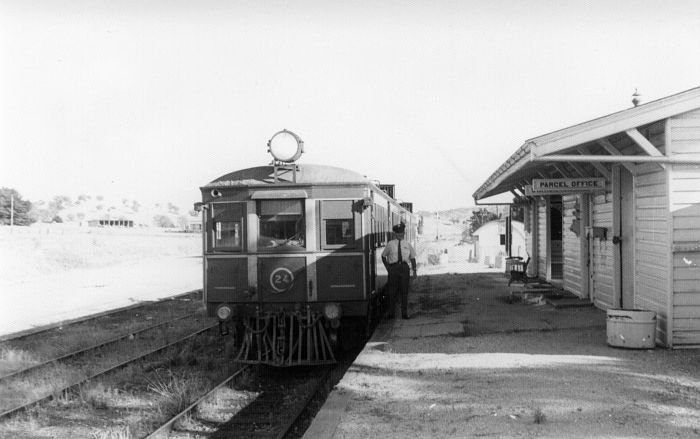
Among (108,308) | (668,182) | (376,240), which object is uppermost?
(668,182)

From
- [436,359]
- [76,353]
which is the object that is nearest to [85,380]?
[76,353]

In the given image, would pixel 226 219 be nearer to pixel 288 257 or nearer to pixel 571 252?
pixel 288 257

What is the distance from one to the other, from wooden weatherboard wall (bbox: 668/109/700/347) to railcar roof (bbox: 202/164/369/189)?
13.1 ft

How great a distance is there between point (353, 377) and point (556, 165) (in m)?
7.68

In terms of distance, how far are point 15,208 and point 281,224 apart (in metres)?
72.5

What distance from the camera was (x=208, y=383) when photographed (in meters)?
9.43

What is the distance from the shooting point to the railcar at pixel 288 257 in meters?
9.51

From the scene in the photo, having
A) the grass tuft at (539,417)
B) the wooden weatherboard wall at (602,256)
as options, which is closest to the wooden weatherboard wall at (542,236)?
the wooden weatherboard wall at (602,256)

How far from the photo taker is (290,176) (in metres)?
9.78

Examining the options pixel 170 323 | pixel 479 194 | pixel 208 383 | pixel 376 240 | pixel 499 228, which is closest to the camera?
pixel 208 383

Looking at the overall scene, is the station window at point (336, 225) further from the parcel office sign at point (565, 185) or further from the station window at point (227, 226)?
the parcel office sign at point (565, 185)

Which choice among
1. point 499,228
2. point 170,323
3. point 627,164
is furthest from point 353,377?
point 499,228

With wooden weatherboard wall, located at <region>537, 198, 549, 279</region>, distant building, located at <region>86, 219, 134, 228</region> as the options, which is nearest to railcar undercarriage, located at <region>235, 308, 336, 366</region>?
wooden weatherboard wall, located at <region>537, 198, 549, 279</region>

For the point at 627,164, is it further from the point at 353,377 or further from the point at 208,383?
the point at 208,383
